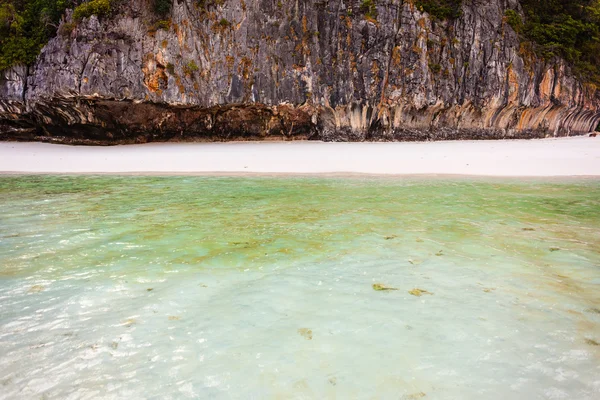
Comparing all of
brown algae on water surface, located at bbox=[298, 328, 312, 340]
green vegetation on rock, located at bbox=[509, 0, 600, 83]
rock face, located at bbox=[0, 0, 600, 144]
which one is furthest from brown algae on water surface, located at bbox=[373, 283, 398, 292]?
green vegetation on rock, located at bbox=[509, 0, 600, 83]

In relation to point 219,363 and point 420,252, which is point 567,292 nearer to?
point 420,252

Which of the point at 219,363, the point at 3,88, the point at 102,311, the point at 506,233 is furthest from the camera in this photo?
the point at 3,88

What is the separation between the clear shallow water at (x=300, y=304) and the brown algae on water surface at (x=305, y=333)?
0.05ft

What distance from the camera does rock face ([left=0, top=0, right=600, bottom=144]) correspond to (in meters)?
16.0

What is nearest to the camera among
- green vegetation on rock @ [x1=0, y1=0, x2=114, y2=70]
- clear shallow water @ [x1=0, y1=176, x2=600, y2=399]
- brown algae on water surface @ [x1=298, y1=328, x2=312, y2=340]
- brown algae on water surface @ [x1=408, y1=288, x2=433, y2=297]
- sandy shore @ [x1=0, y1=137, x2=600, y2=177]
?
clear shallow water @ [x1=0, y1=176, x2=600, y2=399]

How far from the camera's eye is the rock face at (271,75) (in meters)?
16.0

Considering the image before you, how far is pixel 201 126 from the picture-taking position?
1762 centimetres

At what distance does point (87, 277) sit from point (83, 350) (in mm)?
1283

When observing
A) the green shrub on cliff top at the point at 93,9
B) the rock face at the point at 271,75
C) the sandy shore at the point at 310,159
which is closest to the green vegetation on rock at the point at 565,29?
the rock face at the point at 271,75

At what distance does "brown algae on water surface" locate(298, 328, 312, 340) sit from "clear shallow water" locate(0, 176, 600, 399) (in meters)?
0.01

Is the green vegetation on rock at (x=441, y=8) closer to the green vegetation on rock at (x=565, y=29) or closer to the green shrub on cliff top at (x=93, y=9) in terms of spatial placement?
the green vegetation on rock at (x=565, y=29)

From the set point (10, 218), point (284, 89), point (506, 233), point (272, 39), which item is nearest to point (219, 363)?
point (506, 233)

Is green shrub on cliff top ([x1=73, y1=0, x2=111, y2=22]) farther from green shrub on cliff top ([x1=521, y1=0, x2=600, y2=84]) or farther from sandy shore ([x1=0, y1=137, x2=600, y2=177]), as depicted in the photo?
green shrub on cliff top ([x1=521, y1=0, x2=600, y2=84])

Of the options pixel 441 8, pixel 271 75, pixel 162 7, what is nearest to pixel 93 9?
pixel 162 7
